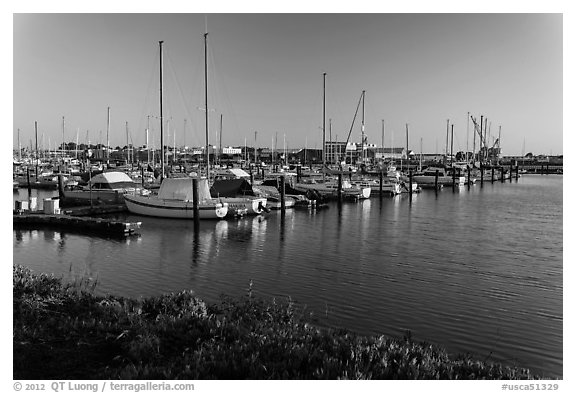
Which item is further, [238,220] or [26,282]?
[238,220]

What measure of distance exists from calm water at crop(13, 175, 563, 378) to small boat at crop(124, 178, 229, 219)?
1102 mm

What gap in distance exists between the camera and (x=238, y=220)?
38.0 metres

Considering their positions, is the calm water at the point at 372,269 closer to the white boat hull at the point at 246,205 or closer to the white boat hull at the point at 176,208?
the white boat hull at the point at 176,208

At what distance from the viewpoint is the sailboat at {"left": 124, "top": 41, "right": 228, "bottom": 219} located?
3712cm

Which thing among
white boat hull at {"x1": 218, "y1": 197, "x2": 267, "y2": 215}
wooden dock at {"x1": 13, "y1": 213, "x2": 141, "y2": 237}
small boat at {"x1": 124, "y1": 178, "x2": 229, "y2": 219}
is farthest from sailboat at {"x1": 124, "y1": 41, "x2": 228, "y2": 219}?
wooden dock at {"x1": 13, "y1": 213, "x2": 141, "y2": 237}

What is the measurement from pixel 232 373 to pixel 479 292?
13.7 m

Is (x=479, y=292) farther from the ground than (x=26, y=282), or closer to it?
closer to it

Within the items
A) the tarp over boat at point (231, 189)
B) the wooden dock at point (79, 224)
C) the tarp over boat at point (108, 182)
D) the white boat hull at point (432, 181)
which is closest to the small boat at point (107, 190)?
the tarp over boat at point (108, 182)

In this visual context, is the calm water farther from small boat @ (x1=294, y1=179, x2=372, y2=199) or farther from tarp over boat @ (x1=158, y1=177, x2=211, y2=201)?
small boat @ (x1=294, y1=179, x2=372, y2=199)

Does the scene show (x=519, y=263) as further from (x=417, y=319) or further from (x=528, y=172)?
(x=528, y=172)

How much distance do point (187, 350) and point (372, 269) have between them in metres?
14.7

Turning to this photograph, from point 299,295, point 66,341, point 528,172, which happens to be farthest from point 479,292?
point 528,172

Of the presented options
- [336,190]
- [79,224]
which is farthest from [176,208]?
[336,190]

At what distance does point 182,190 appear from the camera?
38406 millimetres
